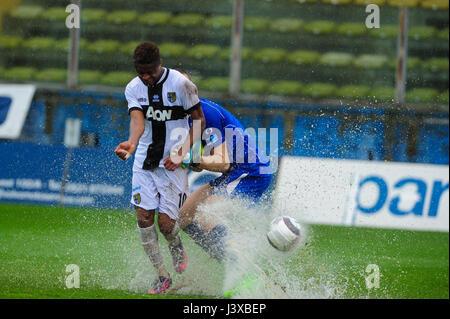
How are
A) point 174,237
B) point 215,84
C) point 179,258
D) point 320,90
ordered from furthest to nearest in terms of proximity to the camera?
point 320,90, point 215,84, point 179,258, point 174,237

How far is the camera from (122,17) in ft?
51.7

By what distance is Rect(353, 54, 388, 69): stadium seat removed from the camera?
15.2 m

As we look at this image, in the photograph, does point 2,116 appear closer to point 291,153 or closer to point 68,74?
point 68,74

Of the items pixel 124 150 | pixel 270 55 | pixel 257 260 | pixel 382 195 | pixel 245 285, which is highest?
pixel 270 55

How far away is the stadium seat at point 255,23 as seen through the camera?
1524 cm

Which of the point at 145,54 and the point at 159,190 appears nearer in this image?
the point at 145,54

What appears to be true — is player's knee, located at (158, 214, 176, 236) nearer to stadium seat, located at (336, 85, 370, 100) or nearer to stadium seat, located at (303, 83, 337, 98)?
stadium seat, located at (303, 83, 337, 98)

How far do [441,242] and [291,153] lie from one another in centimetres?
340

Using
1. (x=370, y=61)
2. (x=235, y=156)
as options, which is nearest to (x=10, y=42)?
(x=370, y=61)

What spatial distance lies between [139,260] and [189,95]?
182 cm

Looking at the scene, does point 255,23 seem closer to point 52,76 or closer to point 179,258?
point 52,76
